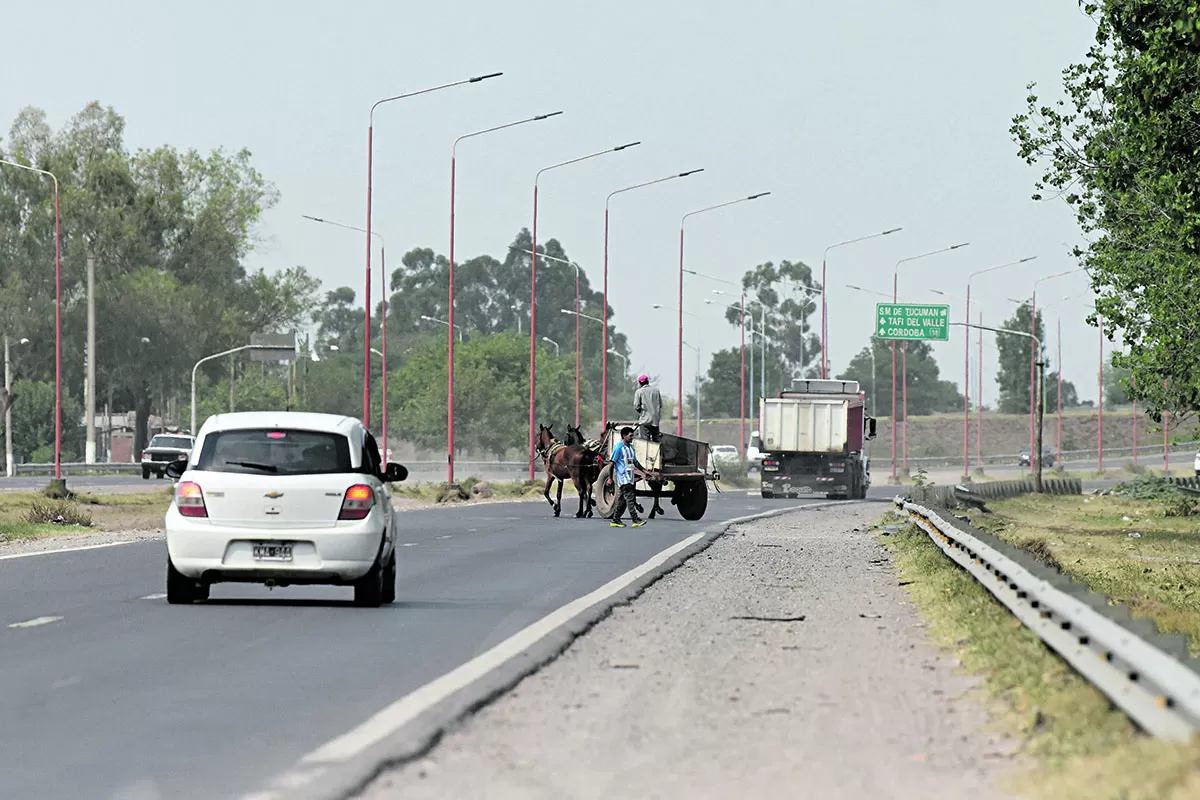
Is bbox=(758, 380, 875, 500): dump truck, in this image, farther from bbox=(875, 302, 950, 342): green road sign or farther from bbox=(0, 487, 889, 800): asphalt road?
bbox=(0, 487, 889, 800): asphalt road

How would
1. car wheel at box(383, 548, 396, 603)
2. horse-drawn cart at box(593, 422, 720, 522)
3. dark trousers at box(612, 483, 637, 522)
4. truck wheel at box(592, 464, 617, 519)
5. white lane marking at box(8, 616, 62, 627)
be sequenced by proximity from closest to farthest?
white lane marking at box(8, 616, 62, 627), car wheel at box(383, 548, 396, 603), dark trousers at box(612, 483, 637, 522), horse-drawn cart at box(593, 422, 720, 522), truck wheel at box(592, 464, 617, 519)

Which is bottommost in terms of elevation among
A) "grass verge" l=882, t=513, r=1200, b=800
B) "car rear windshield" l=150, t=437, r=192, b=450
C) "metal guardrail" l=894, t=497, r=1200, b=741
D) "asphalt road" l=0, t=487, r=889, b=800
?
"asphalt road" l=0, t=487, r=889, b=800

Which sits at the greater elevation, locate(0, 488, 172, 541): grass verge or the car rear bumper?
the car rear bumper

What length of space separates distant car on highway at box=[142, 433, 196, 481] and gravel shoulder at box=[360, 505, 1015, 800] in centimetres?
6574

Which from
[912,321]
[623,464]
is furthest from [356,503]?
[912,321]

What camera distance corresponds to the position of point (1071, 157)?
40062mm

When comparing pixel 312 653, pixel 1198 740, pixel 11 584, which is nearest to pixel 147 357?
pixel 11 584

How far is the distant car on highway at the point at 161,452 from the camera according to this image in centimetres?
8250

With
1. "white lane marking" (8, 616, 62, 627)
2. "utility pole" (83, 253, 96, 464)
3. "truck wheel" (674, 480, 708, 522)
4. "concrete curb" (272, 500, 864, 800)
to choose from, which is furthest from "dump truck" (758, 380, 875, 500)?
"white lane marking" (8, 616, 62, 627)

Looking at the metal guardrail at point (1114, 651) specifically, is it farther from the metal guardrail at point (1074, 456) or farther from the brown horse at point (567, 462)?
the metal guardrail at point (1074, 456)

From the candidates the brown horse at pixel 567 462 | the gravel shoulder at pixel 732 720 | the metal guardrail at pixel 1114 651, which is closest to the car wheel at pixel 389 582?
the gravel shoulder at pixel 732 720

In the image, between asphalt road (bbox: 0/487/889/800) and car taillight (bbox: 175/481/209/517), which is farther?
car taillight (bbox: 175/481/209/517)

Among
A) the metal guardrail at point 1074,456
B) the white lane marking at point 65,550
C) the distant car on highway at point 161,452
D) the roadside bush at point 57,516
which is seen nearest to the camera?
the white lane marking at point 65,550

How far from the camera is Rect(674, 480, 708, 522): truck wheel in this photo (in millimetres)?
43344
